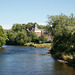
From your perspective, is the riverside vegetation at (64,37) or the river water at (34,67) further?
the riverside vegetation at (64,37)

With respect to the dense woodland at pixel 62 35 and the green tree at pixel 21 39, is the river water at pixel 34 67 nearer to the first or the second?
the dense woodland at pixel 62 35

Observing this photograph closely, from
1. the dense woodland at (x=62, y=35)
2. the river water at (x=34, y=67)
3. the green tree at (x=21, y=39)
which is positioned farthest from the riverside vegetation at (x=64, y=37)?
the green tree at (x=21, y=39)

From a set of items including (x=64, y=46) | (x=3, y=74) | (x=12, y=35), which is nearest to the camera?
(x=3, y=74)

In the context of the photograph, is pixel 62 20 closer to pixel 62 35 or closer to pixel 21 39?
pixel 62 35

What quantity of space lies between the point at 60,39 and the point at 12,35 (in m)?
74.9

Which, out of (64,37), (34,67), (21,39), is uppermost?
(64,37)

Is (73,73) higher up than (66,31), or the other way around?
(66,31)

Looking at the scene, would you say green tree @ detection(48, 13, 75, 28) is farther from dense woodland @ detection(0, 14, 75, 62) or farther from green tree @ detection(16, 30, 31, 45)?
green tree @ detection(16, 30, 31, 45)

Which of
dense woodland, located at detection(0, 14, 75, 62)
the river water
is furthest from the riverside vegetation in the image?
the river water

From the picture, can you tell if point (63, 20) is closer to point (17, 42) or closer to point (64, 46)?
point (64, 46)

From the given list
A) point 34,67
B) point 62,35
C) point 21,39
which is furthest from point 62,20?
point 21,39

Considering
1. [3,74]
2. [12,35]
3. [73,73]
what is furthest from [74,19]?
[12,35]

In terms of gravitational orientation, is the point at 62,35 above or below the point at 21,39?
above

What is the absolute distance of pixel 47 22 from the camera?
5156cm
